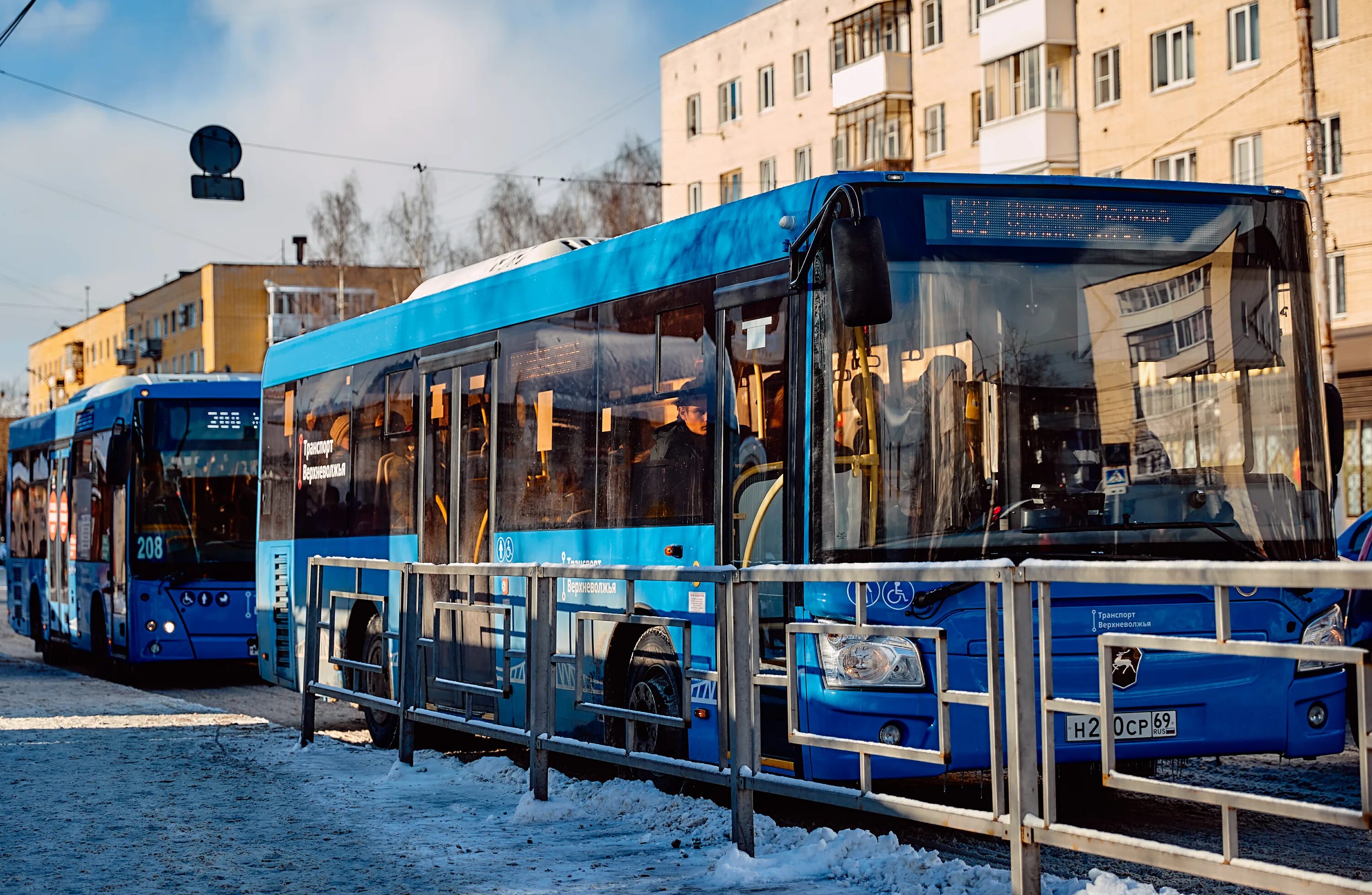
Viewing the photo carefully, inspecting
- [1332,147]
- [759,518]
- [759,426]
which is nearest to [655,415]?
[759,426]

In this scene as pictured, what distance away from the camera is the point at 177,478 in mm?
19797

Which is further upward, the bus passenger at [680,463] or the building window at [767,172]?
the building window at [767,172]

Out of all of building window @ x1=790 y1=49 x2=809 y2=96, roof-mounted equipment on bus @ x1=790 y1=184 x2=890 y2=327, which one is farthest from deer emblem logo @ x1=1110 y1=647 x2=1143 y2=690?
building window @ x1=790 y1=49 x2=809 y2=96

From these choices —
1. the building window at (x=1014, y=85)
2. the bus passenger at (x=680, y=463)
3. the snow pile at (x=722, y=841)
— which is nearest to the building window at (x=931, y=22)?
the building window at (x=1014, y=85)

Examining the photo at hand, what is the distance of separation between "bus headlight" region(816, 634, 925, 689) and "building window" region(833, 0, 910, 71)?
1643 inches

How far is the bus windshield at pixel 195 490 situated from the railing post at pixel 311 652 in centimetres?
727

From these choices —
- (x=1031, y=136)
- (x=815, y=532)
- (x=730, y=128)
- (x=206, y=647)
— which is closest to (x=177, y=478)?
(x=206, y=647)

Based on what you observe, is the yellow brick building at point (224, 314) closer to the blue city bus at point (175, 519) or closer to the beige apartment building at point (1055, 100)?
the beige apartment building at point (1055, 100)

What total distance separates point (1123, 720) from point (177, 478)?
1553cm

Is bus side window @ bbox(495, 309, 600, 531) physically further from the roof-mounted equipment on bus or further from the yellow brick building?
the yellow brick building

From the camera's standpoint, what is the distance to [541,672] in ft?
29.9

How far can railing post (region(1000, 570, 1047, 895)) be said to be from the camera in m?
5.89

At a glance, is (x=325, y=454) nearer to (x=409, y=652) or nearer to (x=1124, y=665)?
(x=409, y=652)

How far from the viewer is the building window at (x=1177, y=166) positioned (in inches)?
1478
